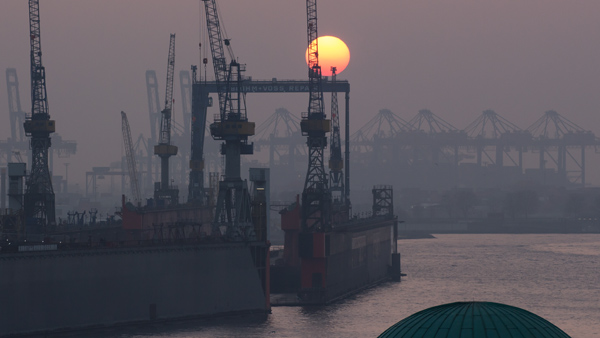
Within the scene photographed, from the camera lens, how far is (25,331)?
247 feet

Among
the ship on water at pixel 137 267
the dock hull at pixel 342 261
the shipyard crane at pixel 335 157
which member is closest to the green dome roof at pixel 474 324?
the ship on water at pixel 137 267

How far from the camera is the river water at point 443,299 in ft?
280

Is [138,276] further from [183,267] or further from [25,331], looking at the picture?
[25,331]

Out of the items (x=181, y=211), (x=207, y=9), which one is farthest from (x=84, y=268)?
(x=181, y=211)

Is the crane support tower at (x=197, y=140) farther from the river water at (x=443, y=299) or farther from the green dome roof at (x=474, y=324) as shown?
the green dome roof at (x=474, y=324)

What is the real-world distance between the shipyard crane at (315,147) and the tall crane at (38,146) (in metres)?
28.8

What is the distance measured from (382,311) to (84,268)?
30.8 m

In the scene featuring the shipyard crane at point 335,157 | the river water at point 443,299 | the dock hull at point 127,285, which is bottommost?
the river water at point 443,299

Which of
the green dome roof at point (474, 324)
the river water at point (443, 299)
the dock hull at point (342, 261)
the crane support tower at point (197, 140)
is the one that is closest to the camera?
the green dome roof at point (474, 324)

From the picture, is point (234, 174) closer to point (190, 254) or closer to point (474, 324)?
point (190, 254)

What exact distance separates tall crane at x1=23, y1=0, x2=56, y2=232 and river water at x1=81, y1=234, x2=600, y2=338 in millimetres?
34317

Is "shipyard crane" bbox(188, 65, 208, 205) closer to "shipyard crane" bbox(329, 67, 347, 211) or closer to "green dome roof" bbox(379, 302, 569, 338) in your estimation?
"shipyard crane" bbox(329, 67, 347, 211)

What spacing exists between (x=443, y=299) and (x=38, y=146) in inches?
1973

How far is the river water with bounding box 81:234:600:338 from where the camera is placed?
8531 centimetres
